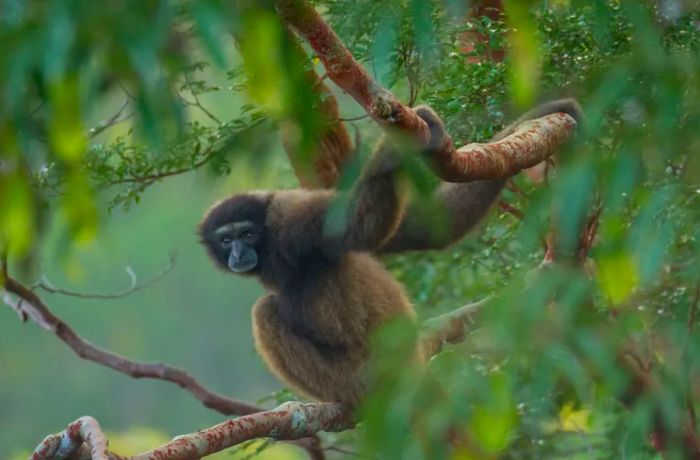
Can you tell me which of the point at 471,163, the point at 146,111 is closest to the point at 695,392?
the point at 471,163

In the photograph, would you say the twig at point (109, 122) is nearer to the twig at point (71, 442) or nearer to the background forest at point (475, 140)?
the background forest at point (475, 140)

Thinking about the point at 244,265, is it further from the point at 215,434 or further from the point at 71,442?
the point at 71,442

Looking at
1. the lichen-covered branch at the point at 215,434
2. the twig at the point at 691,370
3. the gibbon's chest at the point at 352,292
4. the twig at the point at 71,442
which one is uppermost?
the gibbon's chest at the point at 352,292

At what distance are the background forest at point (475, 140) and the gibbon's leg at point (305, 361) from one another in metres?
0.58

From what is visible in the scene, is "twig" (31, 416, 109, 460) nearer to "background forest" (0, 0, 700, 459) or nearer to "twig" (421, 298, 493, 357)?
"background forest" (0, 0, 700, 459)

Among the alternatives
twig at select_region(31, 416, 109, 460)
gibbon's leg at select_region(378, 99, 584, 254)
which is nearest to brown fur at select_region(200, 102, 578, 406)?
gibbon's leg at select_region(378, 99, 584, 254)

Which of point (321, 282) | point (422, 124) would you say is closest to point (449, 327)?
point (321, 282)

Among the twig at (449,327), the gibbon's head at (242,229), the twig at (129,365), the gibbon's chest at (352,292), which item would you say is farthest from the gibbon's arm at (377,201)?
the twig at (129,365)

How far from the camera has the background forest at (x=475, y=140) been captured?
1789 millimetres

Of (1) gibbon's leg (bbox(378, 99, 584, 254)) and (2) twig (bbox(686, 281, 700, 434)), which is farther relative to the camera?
(1) gibbon's leg (bbox(378, 99, 584, 254))

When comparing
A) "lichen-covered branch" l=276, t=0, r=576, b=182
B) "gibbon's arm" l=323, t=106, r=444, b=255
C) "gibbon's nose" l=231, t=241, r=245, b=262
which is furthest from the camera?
"gibbon's nose" l=231, t=241, r=245, b=262

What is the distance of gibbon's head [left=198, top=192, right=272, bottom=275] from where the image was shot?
5.04m

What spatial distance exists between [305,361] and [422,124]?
2127 mm

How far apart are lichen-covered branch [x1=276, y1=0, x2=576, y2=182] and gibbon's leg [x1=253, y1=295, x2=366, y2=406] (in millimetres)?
1561
